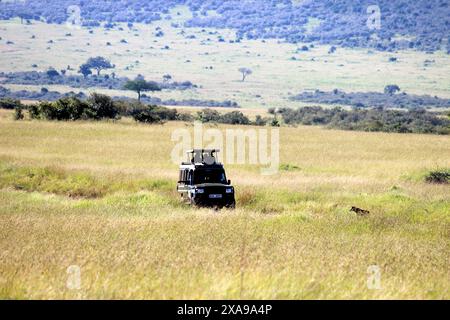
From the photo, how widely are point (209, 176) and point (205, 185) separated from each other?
0.71m

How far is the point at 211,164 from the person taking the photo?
75.5 feet

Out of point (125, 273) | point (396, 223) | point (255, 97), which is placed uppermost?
point (125, 273)

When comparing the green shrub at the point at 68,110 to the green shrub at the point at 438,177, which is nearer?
the green shrub at the point at 438,177

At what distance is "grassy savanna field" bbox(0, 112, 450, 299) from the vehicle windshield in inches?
46.3

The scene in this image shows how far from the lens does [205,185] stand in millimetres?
22219

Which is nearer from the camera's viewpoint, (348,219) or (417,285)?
(417,285)

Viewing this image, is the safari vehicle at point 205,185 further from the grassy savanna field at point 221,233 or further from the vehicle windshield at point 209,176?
the grassy savanna field at point 221,233

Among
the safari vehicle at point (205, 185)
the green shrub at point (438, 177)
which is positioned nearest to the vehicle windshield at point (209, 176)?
the safari vehicle at point (205, 185)

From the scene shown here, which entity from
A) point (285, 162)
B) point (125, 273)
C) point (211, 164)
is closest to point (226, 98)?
point (285, 162)

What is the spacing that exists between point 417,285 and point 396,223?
7.98 meters

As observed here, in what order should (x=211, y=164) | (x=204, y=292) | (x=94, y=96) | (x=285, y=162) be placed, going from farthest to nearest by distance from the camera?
1. (x=94, y=96)
2. (x=285, y=162)
3. (x=211, y=164)
4. (x=204, y=292)

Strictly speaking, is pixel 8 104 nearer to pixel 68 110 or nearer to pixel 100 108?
pixel 100 108

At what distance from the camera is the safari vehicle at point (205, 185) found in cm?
2209
